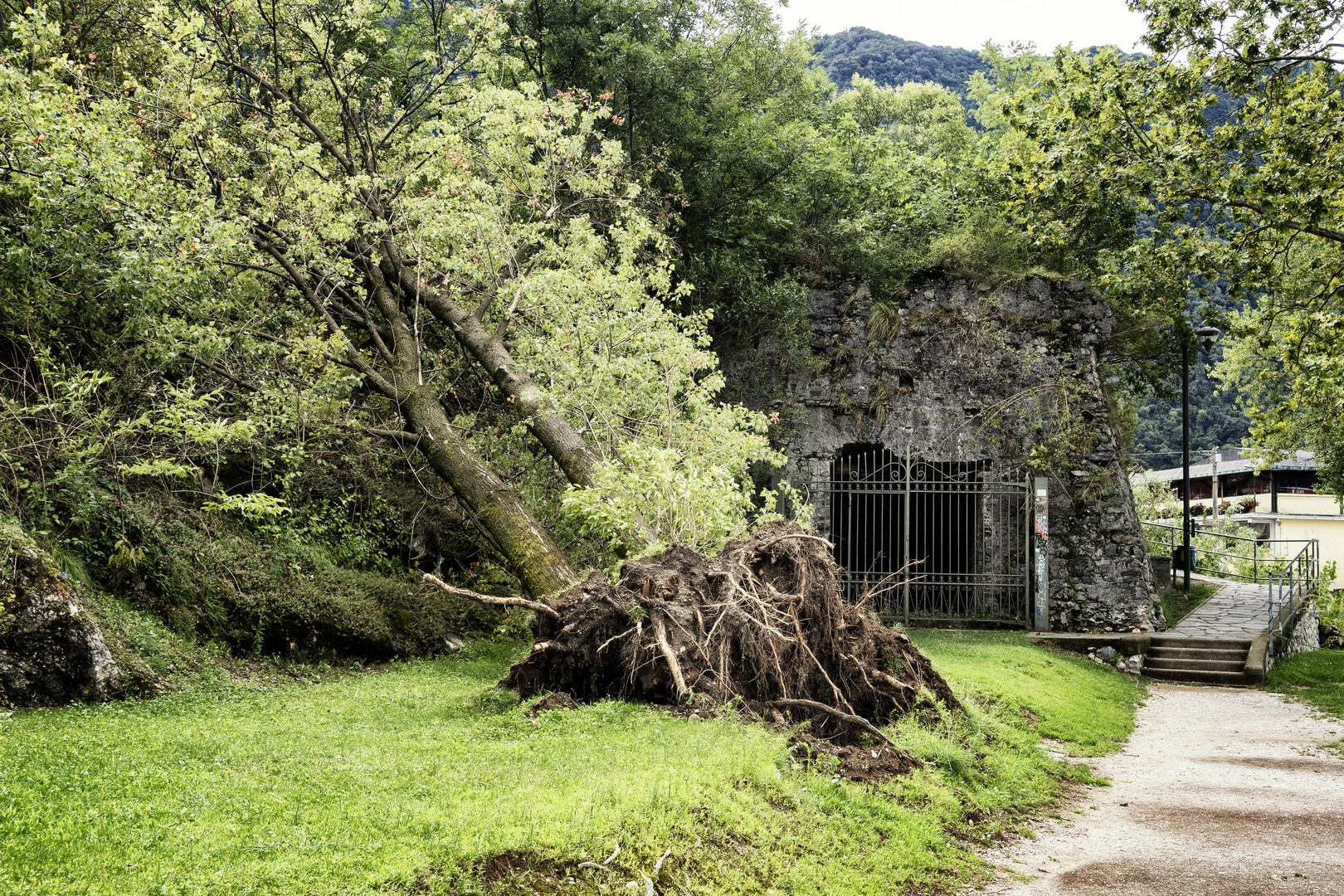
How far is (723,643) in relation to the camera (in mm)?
6891

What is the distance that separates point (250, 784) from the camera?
4.50 meters

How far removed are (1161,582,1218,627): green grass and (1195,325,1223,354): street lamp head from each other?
5195 millimetres

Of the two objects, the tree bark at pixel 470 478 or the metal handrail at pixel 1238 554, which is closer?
the tree bark at pixel 470 478

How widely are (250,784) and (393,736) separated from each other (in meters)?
1.59

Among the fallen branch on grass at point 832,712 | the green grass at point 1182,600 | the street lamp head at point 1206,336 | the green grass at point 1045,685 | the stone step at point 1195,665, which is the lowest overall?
the stone step at point 1195,665

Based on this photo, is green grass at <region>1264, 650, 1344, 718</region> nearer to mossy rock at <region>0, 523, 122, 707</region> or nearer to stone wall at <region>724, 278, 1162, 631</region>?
stone wall at <region>724, 278, 1162, 631</region>

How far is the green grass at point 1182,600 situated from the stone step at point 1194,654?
165cm

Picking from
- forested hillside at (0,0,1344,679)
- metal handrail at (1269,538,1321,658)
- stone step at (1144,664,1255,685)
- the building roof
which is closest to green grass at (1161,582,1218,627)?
metal handrail at (1269,538,1321,658)

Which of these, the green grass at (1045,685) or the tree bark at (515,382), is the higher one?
the tree bark at (515,382)

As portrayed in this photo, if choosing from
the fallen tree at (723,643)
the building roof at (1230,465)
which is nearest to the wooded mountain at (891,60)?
the building roof at (1230,465)

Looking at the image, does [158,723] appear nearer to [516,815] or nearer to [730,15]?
[516,815]

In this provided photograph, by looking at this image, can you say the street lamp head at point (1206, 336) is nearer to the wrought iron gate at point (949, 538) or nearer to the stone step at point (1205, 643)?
the wrought iron gate at point (949, 538)

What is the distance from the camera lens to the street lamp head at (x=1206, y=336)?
1708cm

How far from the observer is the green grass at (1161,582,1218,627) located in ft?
55.9
